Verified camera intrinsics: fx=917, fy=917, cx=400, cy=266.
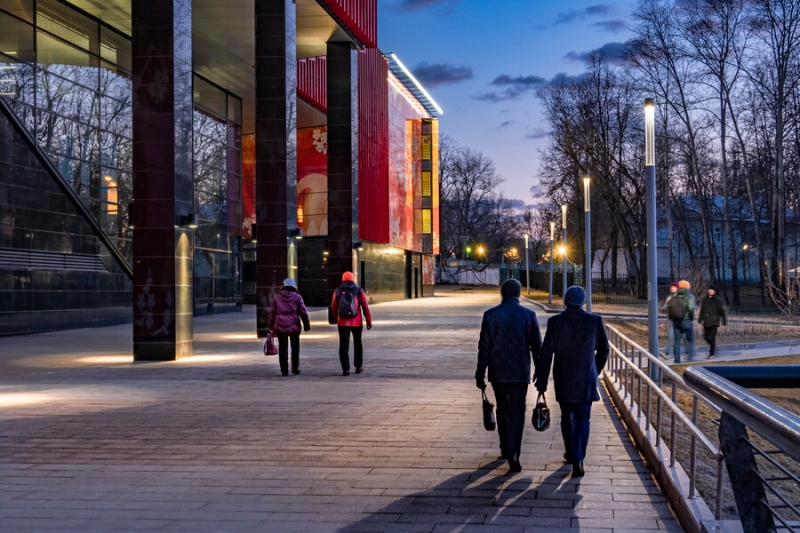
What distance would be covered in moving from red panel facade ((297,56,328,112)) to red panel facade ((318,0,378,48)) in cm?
901

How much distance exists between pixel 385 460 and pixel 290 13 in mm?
20664

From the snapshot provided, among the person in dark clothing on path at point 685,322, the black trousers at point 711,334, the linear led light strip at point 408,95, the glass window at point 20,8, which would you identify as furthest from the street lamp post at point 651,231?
the linear led light strip at point 408,95

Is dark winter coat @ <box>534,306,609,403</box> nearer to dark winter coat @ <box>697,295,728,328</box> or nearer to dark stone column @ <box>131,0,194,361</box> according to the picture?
dark stone column @ <box>131,0,194,361</box>

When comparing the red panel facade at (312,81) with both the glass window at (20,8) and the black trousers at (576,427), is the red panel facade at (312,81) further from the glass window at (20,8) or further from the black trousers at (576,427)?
the black trousers at (576,427)

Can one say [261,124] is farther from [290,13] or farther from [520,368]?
[520,368]

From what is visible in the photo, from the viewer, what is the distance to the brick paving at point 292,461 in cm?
634

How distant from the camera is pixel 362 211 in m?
49.5

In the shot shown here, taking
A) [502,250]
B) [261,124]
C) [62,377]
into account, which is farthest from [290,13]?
[502,250]

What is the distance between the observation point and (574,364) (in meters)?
7.87

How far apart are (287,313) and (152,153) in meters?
5.55

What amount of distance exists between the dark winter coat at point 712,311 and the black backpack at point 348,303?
10.3m

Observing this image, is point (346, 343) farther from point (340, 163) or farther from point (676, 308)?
point (340, 163)

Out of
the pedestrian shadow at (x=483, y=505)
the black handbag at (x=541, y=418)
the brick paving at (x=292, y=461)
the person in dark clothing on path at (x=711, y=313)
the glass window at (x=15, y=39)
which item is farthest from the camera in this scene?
the glass window at (x=15, y=39)

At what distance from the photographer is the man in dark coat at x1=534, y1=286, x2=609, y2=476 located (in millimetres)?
7802
